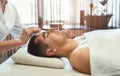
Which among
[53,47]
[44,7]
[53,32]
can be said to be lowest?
[53,47]

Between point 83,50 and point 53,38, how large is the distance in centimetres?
28

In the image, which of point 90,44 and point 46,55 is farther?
point 46,55

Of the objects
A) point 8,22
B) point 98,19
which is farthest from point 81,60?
point 98,19

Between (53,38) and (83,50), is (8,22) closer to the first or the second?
(53,38)

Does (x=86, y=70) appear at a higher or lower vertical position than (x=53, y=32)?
lower

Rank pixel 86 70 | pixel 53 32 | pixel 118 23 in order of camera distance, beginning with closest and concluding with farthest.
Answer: pixel 86 70 < pixel 53 32 < pixel 118 23

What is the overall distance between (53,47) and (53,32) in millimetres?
142

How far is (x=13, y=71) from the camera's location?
1.46m

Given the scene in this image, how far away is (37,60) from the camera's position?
1571 mm

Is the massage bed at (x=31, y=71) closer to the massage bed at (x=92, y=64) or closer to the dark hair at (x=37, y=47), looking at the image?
the massage bed at (x=92, y=64)

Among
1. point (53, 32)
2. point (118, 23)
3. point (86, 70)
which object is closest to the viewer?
point (86, 70)

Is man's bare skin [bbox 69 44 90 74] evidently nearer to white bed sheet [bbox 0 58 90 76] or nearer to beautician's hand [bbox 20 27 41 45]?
white bed sheet [bbox 0 58 90 76]

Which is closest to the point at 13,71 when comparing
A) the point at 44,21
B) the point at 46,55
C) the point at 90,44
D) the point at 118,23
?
the point at 46,55

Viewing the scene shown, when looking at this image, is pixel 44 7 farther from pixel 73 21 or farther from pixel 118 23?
pixel 118 23
